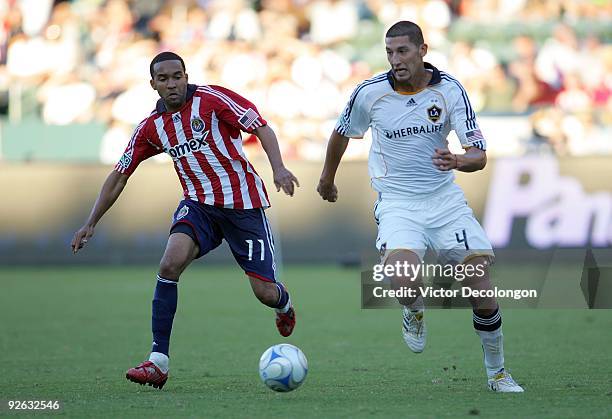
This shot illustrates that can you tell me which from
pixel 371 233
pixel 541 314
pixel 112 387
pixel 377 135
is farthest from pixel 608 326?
pixel 371 233

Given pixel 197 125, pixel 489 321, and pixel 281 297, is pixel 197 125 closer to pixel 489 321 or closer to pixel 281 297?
pixel 281 297

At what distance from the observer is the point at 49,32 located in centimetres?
2012

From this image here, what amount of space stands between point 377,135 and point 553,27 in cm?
1320

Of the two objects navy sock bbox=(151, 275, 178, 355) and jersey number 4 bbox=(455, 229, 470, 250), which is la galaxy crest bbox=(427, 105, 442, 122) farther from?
navy sock bbox=(151, 275, 178, 355)

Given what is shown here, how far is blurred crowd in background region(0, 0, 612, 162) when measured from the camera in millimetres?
17922

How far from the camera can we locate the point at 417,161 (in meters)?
7.23

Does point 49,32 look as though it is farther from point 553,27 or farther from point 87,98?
point 553,27

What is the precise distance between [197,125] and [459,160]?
1.85 m

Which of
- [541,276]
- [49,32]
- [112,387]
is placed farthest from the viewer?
[49,32]

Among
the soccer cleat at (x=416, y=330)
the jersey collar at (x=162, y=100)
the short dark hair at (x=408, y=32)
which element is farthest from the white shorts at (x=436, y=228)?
the jersey collar at (x=162, y=100)

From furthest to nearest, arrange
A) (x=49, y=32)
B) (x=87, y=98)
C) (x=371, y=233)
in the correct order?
(x=49, y=32), (x=87, y=98), (x=371, y=233)

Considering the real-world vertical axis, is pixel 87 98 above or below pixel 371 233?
above

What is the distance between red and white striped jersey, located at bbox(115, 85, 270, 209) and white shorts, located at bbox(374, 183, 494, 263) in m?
1.01

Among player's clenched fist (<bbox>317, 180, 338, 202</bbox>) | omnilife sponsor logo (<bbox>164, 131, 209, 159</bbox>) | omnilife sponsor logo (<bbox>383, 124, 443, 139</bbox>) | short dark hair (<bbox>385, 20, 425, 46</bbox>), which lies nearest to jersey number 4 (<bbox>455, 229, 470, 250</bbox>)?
omnilife sponsor logo (<bbox>383, 124, 443, 139</bbox>)
